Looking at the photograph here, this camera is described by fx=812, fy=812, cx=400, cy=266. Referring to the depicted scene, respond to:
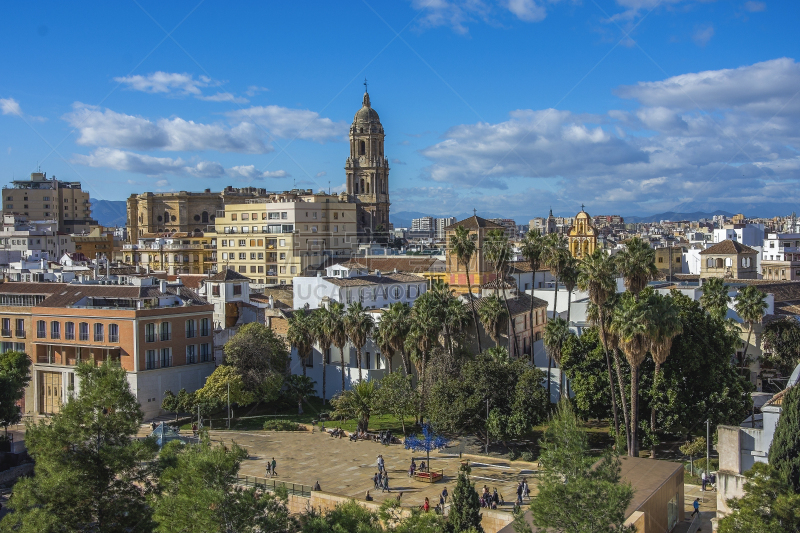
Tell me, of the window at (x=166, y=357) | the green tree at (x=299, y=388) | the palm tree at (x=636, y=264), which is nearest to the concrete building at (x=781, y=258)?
the palm tree at (x=636, y=264)

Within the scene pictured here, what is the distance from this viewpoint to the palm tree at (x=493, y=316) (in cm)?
5258

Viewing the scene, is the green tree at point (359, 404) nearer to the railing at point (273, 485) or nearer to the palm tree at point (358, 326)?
the palm tree at point (358, 326)

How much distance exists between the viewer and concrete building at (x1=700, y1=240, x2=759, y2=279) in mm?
92562

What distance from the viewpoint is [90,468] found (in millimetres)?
28672

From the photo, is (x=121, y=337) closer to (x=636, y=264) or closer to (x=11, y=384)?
(x=11, y=384)

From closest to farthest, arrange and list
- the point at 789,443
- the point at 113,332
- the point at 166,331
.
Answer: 1. the point at 789,443
2. the point at 113,332
3. the point at 166,331

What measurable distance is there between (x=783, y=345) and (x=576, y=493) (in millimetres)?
36379

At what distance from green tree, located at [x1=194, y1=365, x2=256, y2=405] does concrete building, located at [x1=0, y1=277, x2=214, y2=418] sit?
4626mm

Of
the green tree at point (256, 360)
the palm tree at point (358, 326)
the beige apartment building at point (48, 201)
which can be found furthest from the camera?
the beige apartment building at point (48, 201)

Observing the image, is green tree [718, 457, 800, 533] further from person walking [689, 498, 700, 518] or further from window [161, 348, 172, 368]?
window [161, 348, 172, 368]

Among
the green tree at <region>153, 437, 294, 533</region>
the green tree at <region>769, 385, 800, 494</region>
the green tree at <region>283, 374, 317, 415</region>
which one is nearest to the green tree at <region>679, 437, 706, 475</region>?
the green tree at <region>769, 385, 800, 494</region>

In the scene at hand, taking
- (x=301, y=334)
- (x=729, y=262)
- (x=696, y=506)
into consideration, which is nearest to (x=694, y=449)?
(x=696, y=506)

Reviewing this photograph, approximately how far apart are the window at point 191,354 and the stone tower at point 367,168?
8955 cm

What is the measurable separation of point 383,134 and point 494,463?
373ft
